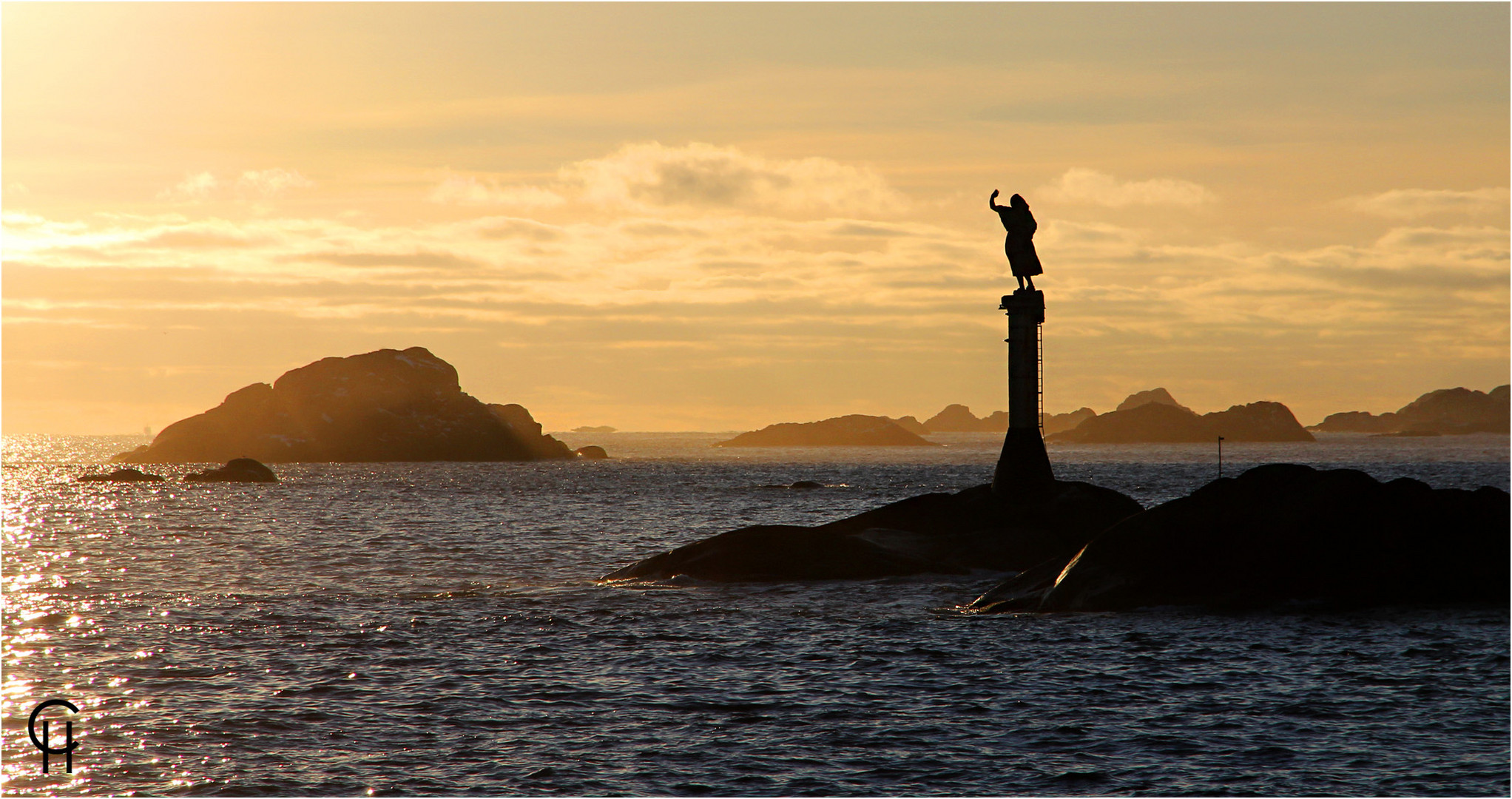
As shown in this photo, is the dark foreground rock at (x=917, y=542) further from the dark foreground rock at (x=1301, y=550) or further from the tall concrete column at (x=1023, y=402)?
the dark foreground rock at (x=1301, y=550)

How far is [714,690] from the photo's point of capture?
20.3 metres

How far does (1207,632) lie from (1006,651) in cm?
385

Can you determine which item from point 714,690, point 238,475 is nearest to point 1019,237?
point 714,690

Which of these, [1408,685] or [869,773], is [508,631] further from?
[1408,685]

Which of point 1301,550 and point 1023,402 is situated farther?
point 1023,402

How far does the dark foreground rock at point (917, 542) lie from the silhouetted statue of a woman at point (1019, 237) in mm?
6349

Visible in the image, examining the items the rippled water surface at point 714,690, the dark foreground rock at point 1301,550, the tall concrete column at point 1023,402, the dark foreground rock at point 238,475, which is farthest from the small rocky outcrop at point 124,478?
the dark foreground rock at point 1301,550

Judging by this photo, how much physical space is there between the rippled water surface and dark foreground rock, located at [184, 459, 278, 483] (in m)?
87.4

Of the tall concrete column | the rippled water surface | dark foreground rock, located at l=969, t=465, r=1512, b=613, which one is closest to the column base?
the tall concrete column

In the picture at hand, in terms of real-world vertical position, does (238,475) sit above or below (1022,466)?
below

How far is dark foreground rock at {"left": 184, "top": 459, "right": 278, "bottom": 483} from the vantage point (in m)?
123

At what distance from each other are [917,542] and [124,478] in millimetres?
104377

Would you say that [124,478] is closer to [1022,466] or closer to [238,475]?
[238,475]

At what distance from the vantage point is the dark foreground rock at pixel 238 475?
12262cm
